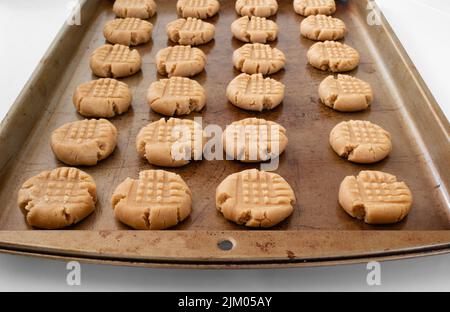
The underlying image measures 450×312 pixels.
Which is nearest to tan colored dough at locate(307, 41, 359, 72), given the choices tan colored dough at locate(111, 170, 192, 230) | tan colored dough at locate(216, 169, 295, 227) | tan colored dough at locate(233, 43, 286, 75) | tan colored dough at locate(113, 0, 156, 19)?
tan colored dough at locate(233, 43, 286, 75)

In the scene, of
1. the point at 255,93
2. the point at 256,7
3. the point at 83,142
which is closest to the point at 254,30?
the point at 256,7

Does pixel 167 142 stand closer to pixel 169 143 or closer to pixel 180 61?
pixel 169 143

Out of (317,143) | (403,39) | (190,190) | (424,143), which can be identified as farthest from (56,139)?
(403,39)

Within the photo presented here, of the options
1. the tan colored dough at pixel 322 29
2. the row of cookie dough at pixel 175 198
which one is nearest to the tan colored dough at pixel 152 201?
the row of cookie dough at pixel 175 198

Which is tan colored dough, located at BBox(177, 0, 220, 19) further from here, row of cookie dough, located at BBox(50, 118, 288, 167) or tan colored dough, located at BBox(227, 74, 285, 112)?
row of cookie dough, located at BBox(50, 118, 288, 167)

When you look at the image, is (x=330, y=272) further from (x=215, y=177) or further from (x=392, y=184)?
(x=215, y=177)
